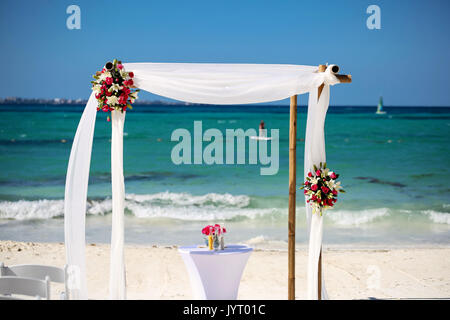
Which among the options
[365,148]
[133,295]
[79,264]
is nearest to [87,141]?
[79,264]

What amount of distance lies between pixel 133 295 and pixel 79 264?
180 cm

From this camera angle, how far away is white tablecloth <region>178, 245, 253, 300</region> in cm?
523

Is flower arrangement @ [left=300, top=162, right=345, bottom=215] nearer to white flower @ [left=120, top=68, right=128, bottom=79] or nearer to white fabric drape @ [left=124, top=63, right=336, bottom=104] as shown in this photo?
white fabric drape @ [left=124, top=63, right=336, bottom=104]

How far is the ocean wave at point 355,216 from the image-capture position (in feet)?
38.7

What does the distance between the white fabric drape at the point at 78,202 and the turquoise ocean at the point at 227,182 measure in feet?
17.6

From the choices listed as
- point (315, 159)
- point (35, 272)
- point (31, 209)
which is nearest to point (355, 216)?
point (31, 209)

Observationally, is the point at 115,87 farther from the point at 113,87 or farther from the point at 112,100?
the point at 112,100

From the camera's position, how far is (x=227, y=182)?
16.5m

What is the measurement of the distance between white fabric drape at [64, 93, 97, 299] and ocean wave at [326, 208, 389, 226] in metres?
7.47

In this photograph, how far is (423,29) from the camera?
21.8 m

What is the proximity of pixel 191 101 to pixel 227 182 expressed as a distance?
11440 mm

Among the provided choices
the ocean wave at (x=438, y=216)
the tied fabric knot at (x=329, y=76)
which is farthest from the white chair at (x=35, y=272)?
the ocean wave at (x=438, y=216)

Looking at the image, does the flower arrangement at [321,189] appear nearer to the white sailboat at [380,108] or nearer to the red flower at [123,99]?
the red flower at [123,99]
